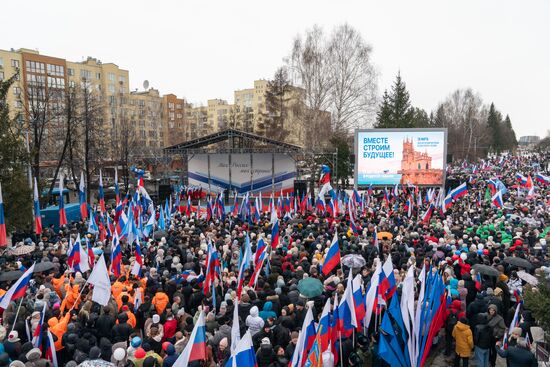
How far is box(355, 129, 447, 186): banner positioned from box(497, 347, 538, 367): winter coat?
2159 cm

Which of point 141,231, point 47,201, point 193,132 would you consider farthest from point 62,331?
point 193,132

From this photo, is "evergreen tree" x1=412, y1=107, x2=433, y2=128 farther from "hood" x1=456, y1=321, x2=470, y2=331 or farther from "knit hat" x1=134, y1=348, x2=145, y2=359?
"knit hat" x1=134, y1=348, x2=145, y2=359

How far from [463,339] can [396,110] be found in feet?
144

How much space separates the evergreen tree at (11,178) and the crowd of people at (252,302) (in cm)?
443

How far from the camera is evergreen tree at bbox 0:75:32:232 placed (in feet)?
50.8

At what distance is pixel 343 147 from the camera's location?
1359 inches

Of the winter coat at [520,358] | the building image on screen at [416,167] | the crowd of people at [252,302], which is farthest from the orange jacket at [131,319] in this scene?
the building image on screen at [416,167]

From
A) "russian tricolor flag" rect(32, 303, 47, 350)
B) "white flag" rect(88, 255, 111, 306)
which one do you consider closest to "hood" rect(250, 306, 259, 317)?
"white flag" rect(88, 255, 111, 306)

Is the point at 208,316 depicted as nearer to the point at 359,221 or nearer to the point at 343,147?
the point at 359,221

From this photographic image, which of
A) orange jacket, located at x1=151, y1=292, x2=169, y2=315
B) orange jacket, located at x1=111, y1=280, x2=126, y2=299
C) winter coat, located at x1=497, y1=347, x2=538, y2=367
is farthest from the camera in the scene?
orange jacket, located at x1=111, y1=280, x2=126, y2=299

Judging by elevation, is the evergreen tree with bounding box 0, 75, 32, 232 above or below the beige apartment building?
below

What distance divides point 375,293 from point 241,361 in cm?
304

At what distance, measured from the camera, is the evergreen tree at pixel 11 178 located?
15477 mm

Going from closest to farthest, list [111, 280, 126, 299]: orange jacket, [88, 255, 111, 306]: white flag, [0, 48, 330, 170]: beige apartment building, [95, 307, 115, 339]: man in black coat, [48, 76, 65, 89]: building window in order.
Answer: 1. [95, 307, 115, 339]: man in black coat
2. [88, 255, 111, 306]: white flag
3. [111, 280, 126, 299]: orange jacket
4. [0, 48, 330, 170]: beige apartment building
5. [48, 76, 65, 89]: building window
